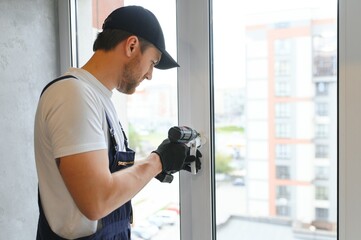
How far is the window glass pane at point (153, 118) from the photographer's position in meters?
1.45

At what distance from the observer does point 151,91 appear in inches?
60.4

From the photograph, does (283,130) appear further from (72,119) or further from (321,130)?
(72,119)

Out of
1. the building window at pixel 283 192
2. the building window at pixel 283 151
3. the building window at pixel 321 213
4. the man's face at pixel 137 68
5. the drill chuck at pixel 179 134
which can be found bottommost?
the building window at pixel 321 213

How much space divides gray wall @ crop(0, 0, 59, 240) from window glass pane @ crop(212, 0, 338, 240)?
2.71 feet

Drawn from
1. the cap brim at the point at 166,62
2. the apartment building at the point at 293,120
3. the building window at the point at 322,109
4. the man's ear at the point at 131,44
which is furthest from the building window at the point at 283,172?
the man's ear at the point at 131,44

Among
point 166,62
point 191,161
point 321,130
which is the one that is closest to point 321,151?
point 321,130

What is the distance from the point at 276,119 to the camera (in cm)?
127

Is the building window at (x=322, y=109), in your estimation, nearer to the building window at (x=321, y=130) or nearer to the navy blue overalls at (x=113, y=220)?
the building window at (x=321, y=130)

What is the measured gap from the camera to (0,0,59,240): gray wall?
56.6 inches

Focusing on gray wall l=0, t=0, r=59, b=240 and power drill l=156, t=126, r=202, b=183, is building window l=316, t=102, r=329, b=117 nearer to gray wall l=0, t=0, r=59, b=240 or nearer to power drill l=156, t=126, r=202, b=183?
power drill l=156, t=126, r=202, b=183

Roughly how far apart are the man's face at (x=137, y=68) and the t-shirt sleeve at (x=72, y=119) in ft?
0.57

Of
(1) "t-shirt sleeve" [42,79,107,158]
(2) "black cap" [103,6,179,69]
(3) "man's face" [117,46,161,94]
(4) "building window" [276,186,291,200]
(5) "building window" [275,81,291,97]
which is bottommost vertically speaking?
(4) "building window" [276,186,291,200]

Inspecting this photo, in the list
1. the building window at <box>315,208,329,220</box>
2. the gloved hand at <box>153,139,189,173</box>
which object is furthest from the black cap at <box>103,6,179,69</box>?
the building window at <box>315,208,329,220</box>

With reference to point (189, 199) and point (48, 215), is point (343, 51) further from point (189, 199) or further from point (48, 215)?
point (48, 215)
